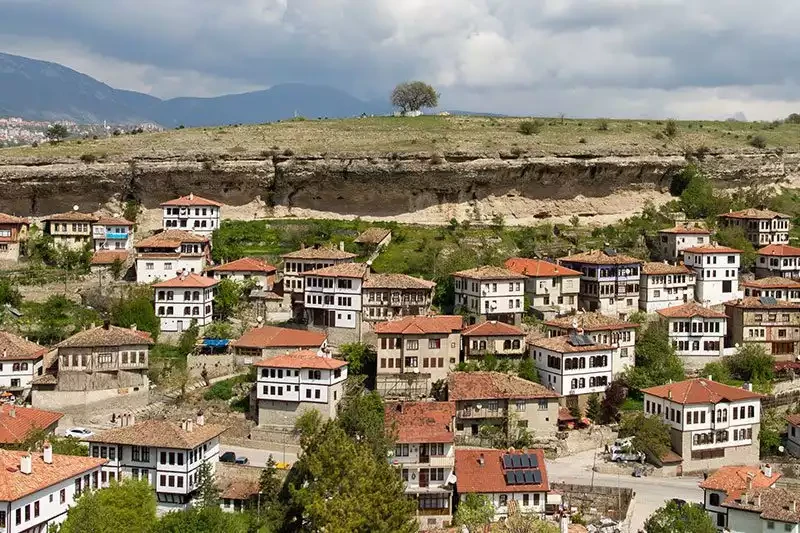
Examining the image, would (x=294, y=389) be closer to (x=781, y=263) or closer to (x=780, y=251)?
(x=781, y=263)

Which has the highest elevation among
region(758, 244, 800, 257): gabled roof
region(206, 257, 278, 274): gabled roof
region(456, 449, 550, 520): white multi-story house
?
region(758, 244, 800, 257): gabled roof

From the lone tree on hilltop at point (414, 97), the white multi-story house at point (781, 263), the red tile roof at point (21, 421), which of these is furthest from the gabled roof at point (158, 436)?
the lone tree on hilltop at point (414, 97)

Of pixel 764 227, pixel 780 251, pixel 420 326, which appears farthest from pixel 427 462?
pixel 764 227

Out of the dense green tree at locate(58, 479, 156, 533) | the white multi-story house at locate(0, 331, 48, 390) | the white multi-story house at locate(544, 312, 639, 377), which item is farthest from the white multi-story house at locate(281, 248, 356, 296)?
the dense green tree at locate(58, 479, 156, 533)

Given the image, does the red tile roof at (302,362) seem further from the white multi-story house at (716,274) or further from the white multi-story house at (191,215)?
the white multi-story house at (716,274)

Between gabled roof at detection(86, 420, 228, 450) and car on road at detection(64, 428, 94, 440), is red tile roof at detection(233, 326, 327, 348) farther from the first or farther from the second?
car on road at detection(64, 428, 94, 440)

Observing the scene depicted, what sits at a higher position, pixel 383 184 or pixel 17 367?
pixel 383 184
